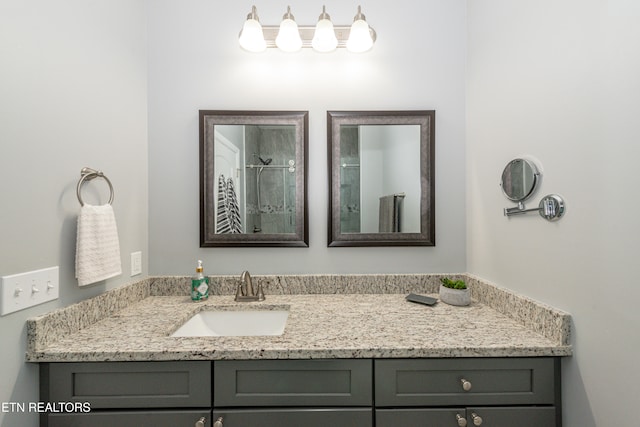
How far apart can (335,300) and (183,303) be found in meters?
0.73

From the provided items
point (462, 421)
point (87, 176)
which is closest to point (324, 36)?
point (87, 176)

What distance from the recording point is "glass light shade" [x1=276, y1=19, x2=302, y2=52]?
4.62 feet

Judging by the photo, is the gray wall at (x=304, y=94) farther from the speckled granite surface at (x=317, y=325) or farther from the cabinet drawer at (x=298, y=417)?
the cabinet drawer at (x=298, y=417)

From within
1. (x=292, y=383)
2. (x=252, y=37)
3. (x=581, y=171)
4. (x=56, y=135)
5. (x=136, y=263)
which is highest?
(x=252, y=37)

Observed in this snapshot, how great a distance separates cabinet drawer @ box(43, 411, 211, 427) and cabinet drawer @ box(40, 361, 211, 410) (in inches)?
0.9

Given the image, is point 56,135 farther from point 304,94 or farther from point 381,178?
point 381,178

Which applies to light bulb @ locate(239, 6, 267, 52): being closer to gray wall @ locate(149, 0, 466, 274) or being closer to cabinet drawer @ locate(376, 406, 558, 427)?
gray wall @ locate(149, 0, 466, 274)

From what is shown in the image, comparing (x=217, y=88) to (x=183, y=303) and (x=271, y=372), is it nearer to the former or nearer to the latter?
(x=183, y=303)

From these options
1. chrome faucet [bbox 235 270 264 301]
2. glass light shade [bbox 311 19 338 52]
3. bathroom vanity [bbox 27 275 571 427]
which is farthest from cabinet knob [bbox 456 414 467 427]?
glass light shade [bbox 311 19 338 52]

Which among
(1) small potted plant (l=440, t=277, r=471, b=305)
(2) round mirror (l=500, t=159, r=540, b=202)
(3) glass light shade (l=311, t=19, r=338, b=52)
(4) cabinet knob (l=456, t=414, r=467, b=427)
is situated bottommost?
(4) cabinet knob (l=456, t=414, r=467, b=427)

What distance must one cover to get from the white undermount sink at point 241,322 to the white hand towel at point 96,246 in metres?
0.43

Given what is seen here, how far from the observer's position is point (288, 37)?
4.67ft

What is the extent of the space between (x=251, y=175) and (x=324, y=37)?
29.6 inches

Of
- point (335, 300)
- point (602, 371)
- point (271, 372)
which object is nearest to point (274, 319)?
point (335, 300)
